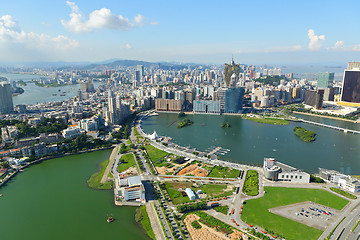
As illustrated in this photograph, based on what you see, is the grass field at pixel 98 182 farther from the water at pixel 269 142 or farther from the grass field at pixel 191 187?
the water at pixel 269 142

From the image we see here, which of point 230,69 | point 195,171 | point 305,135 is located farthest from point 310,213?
point 230,69

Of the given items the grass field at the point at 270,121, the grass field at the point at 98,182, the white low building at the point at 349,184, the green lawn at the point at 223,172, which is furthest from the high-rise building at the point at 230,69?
the grass field at the point at 98,182


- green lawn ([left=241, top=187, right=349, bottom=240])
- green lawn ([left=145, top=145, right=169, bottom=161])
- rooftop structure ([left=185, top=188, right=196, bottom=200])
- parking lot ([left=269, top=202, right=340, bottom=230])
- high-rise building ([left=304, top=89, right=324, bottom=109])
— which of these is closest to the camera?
green lawn ([left=241, top=187, right=349, bottom=240])

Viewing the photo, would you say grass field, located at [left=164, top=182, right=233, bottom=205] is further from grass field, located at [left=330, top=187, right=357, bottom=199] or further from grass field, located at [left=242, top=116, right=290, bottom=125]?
grass field, located at [left=242, top=116, right=290, bottom=125]

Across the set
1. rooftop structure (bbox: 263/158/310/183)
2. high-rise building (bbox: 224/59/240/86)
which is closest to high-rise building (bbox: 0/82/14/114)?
rooftop structure (bbox: 263/158/310/183)

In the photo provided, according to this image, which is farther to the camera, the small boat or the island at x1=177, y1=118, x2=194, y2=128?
the island at x1=177, y1=118, x2=194, y2=128
